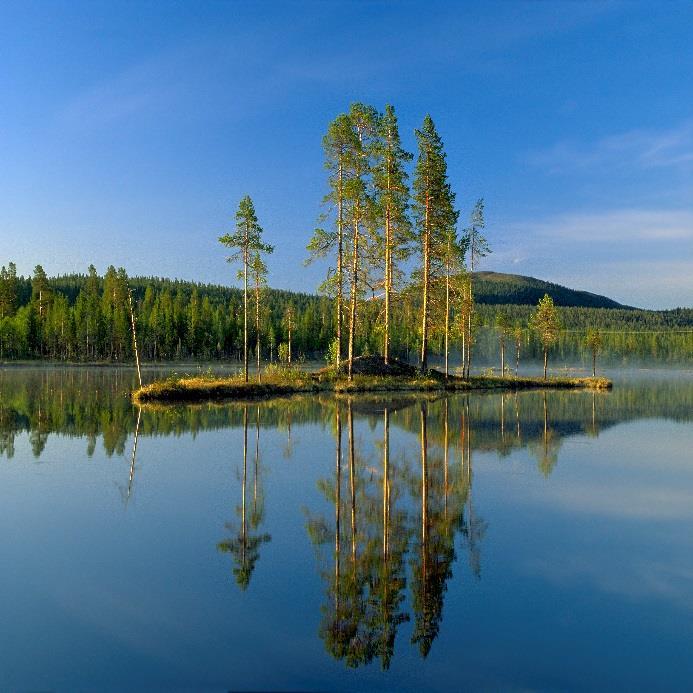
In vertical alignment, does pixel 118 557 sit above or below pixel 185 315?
below

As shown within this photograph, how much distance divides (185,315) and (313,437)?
126665 millimetres

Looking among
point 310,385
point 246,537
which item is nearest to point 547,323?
point 310,385

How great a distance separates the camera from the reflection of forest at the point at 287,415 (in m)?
23.9

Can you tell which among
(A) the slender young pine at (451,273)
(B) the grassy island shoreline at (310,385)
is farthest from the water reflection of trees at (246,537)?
(A) the slender young pine at (451,273)

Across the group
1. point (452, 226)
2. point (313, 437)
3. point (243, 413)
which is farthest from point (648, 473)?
point (452, 226)

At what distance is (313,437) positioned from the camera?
23.0 meters

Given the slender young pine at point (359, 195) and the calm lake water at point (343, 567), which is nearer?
the calm lake water at point (343, 567)

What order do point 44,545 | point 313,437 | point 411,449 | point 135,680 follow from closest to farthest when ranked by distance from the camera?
point 135,680 < point 44,545 < point 411,449 < point 313,437

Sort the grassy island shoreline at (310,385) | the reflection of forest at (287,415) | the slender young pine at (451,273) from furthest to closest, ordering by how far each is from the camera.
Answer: the slender young pine at (451,273), the grassy island shoreline at (310,385), the reflection of forest at (287,415)

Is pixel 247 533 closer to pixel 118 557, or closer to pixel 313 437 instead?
pixel 118 557

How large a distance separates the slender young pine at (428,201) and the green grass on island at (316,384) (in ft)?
9.67

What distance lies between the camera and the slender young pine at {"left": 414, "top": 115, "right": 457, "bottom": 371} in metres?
51.8

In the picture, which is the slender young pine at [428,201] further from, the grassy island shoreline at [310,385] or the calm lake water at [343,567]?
the calm lake water at [343,567]

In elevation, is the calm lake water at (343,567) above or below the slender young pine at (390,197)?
below
